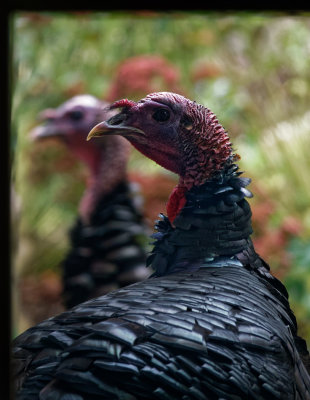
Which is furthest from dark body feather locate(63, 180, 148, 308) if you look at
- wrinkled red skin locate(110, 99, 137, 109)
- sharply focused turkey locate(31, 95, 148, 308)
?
wrinkled red skin locate(110, 99, 137, 109)

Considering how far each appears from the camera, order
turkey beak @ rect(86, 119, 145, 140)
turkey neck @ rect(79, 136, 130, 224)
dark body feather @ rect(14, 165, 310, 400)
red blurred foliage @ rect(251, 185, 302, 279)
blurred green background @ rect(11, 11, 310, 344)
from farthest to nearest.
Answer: turkey neck @ rect(79, 136, 130, 224) < red blurred foliage @ rect(251, 185, 302, 279) < blurred green background @ rect(11, 11, 310, 344) < turkey beak @ rect(86, 119, 145, 140) < dark body feather @ rect(14, 165, 310, 400)

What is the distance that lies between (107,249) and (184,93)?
616mm

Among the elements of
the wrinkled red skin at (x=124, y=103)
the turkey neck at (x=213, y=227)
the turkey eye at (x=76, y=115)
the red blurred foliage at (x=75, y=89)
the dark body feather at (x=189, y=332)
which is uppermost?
the red blurred foliage at (x=75, y=89)

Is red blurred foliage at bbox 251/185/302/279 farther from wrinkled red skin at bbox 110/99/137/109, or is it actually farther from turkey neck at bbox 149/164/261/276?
wrinkled red skin at bbox 110/99/137/109

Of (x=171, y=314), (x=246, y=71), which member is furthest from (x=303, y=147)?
(x=171, y=314)

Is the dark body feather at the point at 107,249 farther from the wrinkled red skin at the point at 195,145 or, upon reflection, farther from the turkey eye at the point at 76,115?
the wrinkled red skin at the point at 195,145

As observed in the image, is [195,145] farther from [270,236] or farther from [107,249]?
[107,249]

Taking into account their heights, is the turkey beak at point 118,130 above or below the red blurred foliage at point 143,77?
below

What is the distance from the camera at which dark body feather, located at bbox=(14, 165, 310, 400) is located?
782mm

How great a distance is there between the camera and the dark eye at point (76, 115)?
1.26 metres

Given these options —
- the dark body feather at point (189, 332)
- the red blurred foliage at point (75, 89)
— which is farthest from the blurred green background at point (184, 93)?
the dark body feather at point (189, 332)

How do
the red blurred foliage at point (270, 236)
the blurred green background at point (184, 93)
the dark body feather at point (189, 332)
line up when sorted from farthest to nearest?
the red blurred foliage at point (270, 236) < the blurred green background at point (184, 93) < the dark body feather at point (189, 332)

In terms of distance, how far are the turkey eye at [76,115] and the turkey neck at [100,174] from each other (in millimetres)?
71

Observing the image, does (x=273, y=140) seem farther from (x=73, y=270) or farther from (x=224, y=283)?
(x=224, y=283)
